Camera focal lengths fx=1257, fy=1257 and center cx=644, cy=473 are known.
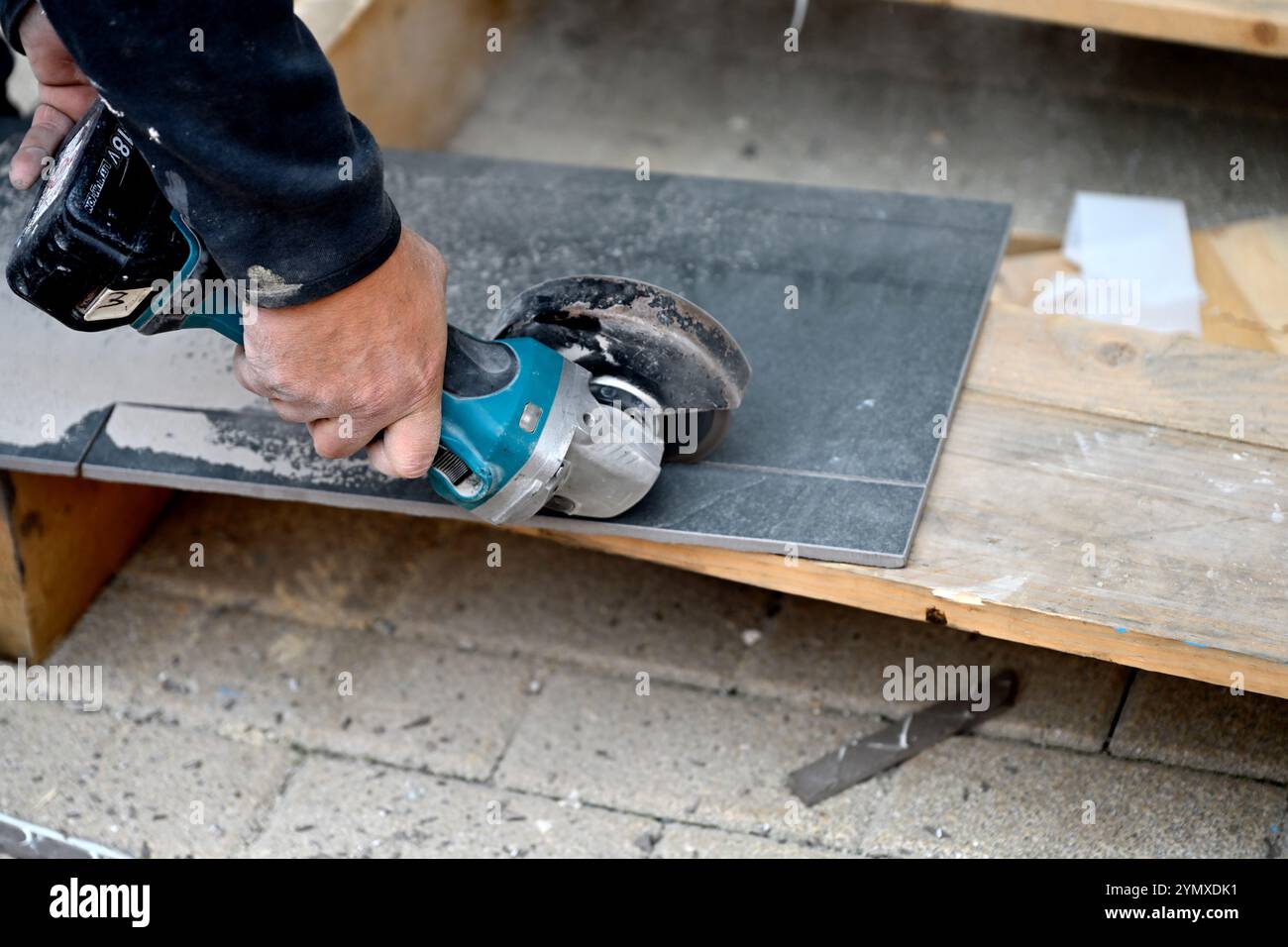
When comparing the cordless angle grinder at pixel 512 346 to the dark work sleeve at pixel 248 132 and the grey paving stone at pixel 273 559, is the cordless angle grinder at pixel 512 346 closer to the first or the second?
the dark work sleeve at pixel 248 132

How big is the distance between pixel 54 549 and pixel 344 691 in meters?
0.54

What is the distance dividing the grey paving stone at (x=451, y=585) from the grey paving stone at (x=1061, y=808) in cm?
38

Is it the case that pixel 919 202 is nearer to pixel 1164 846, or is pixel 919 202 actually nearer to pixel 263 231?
pixel 1164 846

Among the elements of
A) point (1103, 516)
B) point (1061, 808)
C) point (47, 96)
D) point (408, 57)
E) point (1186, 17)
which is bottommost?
point (1061, 808)

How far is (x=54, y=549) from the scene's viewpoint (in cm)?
208

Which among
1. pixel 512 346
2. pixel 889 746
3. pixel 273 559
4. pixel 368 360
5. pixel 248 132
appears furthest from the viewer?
pixel 273 559

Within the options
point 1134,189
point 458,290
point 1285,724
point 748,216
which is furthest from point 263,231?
point 1134,189

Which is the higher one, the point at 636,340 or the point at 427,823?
the point at 636,340

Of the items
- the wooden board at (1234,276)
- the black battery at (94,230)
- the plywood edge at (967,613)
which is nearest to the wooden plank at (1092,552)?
the plywood edge at (967,613)

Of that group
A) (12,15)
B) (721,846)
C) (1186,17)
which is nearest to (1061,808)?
(721,846)

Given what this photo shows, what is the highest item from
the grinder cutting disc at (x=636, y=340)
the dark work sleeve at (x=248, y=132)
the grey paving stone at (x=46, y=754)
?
the dark work sleeve at (x=248, y=132)

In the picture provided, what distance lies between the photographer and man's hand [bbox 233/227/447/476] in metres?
1.35

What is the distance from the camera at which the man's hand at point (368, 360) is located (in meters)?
1.35

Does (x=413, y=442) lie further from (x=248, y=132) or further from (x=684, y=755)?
(x=684, y=755)
